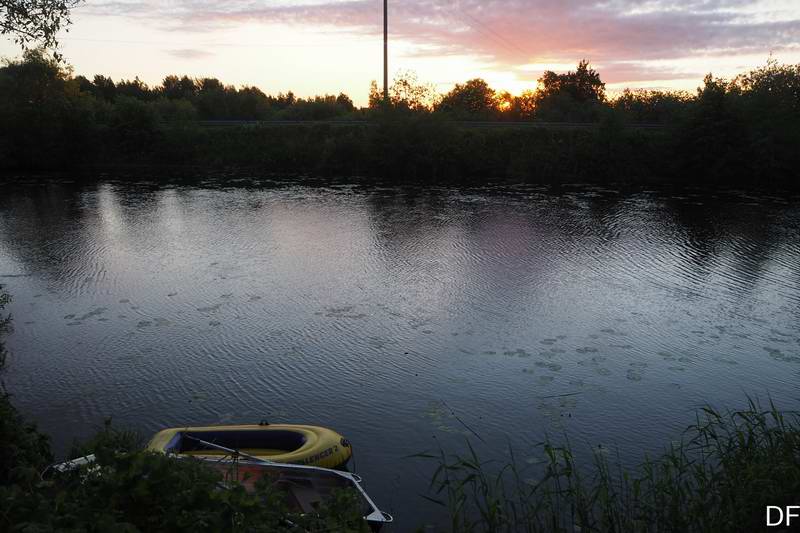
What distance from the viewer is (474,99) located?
52156 mm

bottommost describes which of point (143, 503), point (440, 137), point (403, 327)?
point (403, 327)

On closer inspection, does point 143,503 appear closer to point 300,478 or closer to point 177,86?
point 300,478

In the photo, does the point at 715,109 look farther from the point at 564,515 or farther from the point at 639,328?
the point at 564,515

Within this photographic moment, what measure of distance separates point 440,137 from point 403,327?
29952 millimetres

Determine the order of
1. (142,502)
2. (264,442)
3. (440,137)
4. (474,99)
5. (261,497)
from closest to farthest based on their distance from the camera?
(142,502), (261,497), (264,442), (440,137), (474,99)

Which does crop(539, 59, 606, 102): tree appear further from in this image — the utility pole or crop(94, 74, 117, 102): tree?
crop(94, 74, 117, 102): tree

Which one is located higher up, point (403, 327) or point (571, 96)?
point (571, 96)

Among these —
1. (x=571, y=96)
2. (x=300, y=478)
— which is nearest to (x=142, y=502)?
(x=300, y=478)

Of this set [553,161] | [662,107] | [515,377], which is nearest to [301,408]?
[515,377]

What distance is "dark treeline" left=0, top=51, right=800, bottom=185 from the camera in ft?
125

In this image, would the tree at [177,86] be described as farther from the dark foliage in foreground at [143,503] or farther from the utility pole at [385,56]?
the dark foliage in foreground at [143,503]

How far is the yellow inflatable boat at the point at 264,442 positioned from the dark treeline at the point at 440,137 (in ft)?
113

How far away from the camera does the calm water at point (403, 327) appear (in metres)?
9.23

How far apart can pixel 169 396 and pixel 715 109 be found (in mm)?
37961
